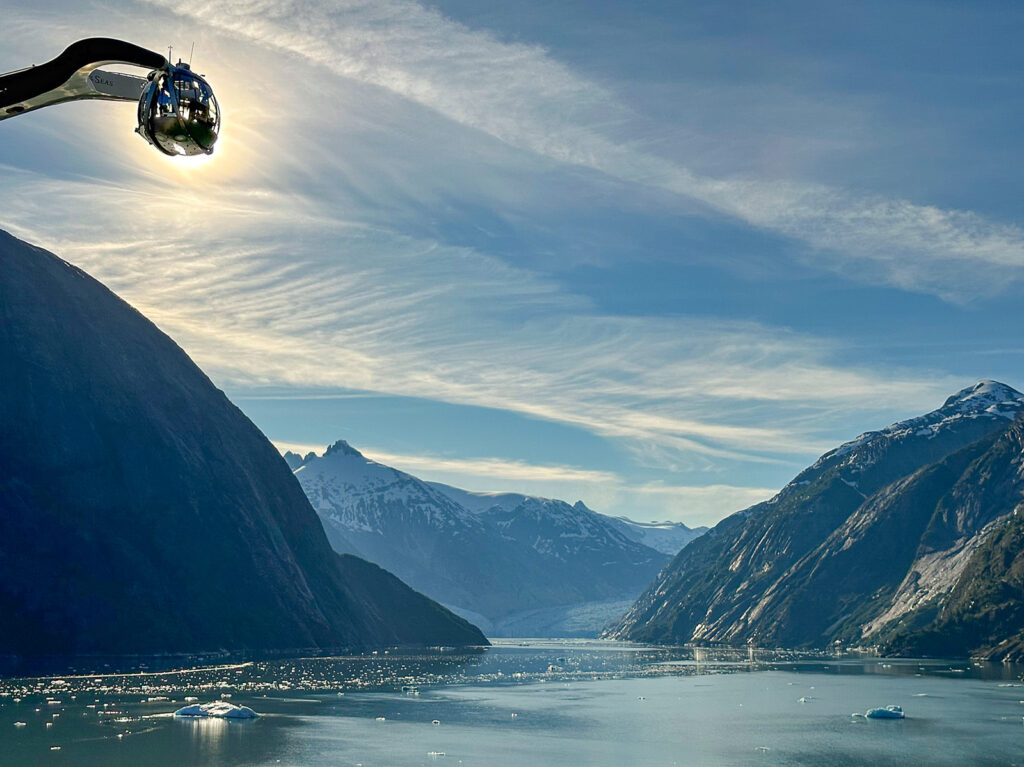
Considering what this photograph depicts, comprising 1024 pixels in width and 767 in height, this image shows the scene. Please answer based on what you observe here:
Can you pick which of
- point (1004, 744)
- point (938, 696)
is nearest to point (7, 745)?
point (1004, 744)

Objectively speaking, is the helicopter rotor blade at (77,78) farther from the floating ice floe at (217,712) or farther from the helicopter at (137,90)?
the floating ice floe at (217,712)

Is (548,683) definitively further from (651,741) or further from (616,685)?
(651,741)

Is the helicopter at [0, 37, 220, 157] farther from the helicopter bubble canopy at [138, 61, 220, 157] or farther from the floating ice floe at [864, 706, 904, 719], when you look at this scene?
the floating ice floe at [864, 706, 904, 719]

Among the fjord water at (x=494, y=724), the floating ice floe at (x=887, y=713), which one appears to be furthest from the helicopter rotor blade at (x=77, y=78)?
the floating ice floe at (x=887, y=713)

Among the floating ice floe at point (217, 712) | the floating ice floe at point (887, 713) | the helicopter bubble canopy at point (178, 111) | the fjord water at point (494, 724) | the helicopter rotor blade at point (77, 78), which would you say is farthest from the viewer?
the floating ice floe at point (887, 713)

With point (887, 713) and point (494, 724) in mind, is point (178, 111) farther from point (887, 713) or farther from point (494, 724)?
point (887, 713)

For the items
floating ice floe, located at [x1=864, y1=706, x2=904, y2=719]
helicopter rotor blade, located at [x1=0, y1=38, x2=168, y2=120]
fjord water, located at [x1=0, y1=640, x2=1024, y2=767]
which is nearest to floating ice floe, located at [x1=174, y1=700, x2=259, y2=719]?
fjord water, located at [x1=0, y1=640, x2=1024, y2=767]
